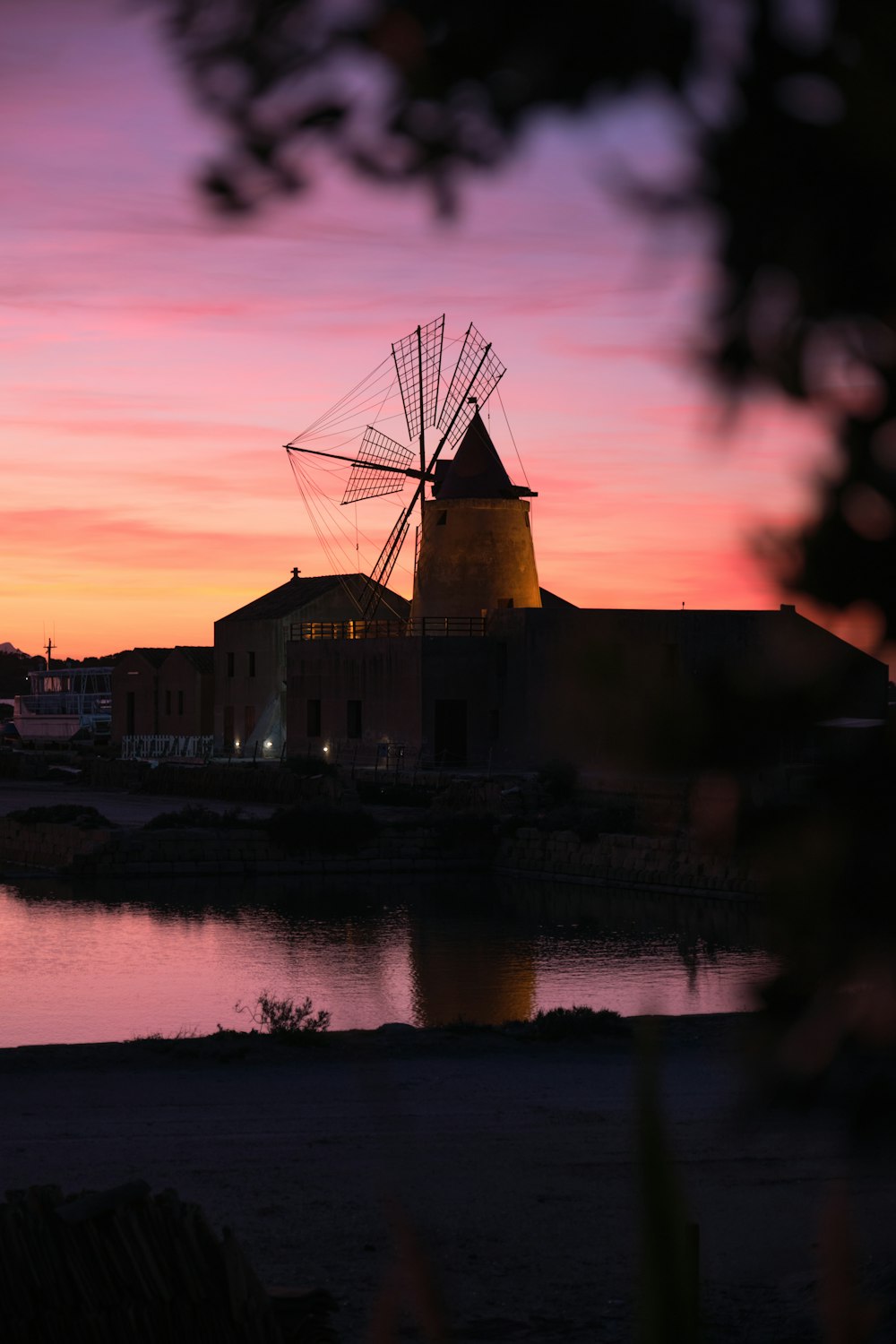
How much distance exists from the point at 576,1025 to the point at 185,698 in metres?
28.7

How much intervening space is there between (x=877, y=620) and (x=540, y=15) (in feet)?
1.77

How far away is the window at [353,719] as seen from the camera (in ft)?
95.4

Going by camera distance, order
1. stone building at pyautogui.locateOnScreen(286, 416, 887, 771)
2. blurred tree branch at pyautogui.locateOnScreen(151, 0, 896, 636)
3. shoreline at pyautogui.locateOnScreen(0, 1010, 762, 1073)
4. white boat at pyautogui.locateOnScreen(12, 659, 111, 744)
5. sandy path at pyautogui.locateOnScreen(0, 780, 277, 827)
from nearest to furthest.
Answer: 1. blurred tree branch at pyautogui.locateOnScreen(151, 0, 896, 636)
2. shoreline at pyautogui.locateOnScreen(0, 1010, 762, 1073)
3. sandy path at pyautogui.locateOnScreen(0, 780, 277, 827)
4. stone building at pyautogui.locateOnScreen(286, 416, 887, 771)
5. white boat at pyautogui.locateOnScreen(12, 659, 111, 744)

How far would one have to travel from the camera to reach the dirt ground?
4.46 m

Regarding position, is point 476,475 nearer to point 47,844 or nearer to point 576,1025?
point 47,844

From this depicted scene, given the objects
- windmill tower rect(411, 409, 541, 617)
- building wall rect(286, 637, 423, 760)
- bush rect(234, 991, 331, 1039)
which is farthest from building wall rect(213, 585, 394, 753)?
bush rect(234, 991, 331, 1039)

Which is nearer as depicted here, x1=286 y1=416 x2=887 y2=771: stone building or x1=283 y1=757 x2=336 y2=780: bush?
x1=286 y1=416 x2=887 y2=771: stone building

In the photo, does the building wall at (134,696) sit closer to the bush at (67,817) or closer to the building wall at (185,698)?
the building wall at (185,698)

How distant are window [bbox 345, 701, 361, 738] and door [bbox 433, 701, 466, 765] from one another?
2.09 meters

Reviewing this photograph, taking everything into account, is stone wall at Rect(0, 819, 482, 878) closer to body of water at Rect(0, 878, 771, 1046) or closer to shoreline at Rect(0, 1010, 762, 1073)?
body of water at Rect(0, 878, 771, 1046)

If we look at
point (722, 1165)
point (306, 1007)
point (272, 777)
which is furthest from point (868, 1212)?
point (272, 777)

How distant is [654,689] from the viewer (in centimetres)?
107

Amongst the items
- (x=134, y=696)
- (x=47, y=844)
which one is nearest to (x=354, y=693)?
(x=47, y=844)

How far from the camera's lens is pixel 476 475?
1150 inches
